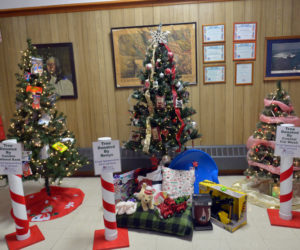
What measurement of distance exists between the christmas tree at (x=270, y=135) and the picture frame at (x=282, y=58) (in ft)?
2.15

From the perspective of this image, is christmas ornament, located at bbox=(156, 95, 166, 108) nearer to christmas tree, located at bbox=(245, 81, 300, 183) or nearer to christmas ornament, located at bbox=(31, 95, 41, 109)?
christmas tree, located at bbox=(245, 81, 300, 183)

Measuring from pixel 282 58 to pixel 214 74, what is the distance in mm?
918

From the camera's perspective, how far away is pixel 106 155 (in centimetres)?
207

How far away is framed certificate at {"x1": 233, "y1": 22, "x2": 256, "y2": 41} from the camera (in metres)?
3.34

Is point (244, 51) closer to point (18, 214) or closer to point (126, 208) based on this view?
point (126, 208)

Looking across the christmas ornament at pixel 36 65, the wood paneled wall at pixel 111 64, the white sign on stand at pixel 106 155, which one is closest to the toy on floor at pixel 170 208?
the white sign on stand at pixel 106 155

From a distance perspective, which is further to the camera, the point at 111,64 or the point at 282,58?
the point at 111,64

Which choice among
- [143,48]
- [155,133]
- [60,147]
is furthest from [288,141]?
[60,147]

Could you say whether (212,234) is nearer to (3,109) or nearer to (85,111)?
(85,111)

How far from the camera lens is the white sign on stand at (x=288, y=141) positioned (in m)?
2.26

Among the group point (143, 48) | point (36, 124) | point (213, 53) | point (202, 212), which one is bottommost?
point (202, 212)

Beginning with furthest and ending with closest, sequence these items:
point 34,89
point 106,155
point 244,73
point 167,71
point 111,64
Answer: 1. point 111,64
2. point 244,73
3. point 167,71
4. point 34,89
5. point 106,155

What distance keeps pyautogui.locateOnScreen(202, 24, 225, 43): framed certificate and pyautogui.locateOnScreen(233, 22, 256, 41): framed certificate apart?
17 cm

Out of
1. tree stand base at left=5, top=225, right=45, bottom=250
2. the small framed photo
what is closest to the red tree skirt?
tree stand base at left=5, top=225, right=45, bottom=250
